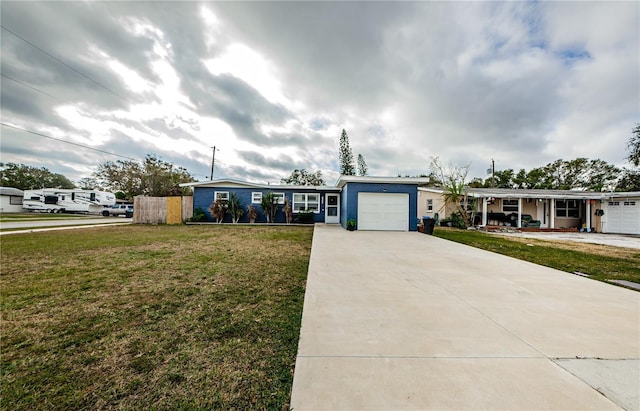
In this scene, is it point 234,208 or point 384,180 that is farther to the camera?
point 234,208

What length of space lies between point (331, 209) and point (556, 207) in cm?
1680

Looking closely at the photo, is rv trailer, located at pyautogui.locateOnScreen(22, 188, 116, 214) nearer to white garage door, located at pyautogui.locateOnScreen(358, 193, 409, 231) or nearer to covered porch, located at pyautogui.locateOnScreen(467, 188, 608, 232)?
white garage door, located at pyautogui.locateOnScreen(358, 193, 409, 231)

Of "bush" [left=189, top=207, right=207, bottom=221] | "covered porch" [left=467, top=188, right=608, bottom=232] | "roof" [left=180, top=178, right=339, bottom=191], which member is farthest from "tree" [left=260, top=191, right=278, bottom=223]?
"covered porch" [left=467, top=188, right=608, bottom=232]

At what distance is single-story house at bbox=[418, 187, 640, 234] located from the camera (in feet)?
48.8

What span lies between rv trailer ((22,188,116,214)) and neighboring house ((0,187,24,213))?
10.8 ft

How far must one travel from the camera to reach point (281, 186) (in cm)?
1616

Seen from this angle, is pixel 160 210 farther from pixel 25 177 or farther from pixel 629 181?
pixel 629 181

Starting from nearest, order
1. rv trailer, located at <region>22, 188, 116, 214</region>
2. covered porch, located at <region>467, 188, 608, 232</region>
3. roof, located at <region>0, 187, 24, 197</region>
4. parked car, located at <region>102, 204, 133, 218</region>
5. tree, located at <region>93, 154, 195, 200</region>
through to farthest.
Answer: covered porch, located at <region>467, 188, 608, 232</region>, rv trailer, located at <region>22, 188, 116, 214</region>, parked car, located at <region>102, 204, 133, 218</region>, roof, located at <region>0, 187, 24, 197</region>, tree, located at <region>93, 154, 195, 200</region>

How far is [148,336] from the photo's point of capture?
2186 millimetres

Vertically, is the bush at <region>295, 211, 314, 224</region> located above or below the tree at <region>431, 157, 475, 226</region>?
below

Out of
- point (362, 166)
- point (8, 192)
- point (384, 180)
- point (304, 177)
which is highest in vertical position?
point (362, 166)

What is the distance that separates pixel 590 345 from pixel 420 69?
1137cm

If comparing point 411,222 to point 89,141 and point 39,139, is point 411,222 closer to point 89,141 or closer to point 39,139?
point 39,139

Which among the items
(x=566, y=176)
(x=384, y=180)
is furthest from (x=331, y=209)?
(x=566, y=176)
